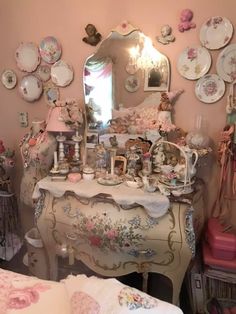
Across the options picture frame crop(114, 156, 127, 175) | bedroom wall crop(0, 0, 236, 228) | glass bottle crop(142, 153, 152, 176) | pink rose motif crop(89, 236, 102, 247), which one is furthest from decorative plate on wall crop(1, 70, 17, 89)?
pink rose motif crop(89, 236, 102, 247)

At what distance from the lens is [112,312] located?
0.74 meters

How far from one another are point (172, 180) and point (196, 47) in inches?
31.5

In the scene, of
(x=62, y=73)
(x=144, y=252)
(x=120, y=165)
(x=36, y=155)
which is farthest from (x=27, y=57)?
(x=144, y=252)

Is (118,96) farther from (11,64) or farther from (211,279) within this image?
(211,279)

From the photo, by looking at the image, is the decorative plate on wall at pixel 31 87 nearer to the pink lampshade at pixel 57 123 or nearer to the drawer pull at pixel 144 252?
the pink lampshade at pixel 57 123

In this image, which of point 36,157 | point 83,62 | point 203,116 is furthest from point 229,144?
point 36,157

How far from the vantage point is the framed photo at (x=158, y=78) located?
171 centimetres

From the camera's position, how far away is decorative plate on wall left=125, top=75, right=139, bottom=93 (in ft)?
5.81

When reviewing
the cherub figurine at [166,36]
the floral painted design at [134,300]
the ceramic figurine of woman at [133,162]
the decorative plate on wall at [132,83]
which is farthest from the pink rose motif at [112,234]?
the cherub figurine at [166,36]

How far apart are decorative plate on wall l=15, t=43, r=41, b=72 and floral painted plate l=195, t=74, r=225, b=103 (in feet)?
3.71

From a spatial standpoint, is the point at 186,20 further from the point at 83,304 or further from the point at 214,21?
the point at 83,304

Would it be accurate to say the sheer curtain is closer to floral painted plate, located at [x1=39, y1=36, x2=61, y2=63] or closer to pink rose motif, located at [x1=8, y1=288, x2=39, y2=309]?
floral painted plate, located at [x1=39, y1=36, x2=61, y2=63]

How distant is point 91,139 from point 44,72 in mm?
598

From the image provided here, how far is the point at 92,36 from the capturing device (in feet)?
5.93
